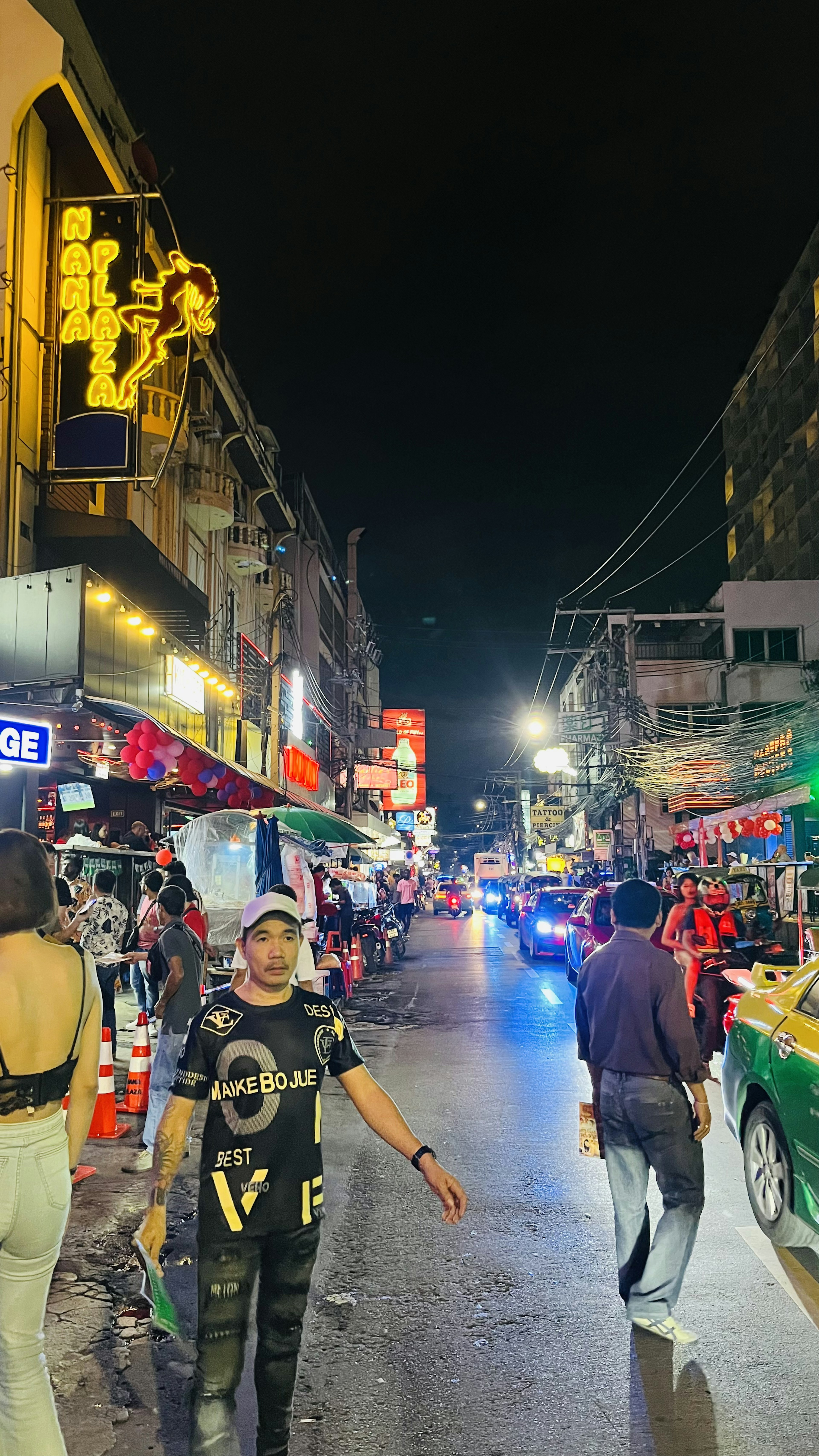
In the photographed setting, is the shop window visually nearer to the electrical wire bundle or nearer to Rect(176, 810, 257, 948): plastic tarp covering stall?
the electrical wire bundle

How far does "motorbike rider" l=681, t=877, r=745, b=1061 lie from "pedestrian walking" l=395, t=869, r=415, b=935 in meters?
18.1

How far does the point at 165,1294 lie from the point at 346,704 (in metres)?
43.1

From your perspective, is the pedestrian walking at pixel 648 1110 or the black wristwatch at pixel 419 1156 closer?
the black wristwatch at pixel 419 1156

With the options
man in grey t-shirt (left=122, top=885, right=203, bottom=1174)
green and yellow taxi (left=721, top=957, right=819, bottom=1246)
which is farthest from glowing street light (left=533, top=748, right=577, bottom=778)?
green and yellow taxi (left=721, top=957, right=819, bottom=1246)

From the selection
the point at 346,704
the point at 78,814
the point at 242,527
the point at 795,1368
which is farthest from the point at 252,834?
the point at 346,704

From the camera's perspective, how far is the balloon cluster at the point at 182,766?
14.4 meters

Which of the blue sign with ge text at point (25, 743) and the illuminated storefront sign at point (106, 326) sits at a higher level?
the illuminated storefront sign at point (106, 326)

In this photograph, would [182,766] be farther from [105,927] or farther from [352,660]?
[352,660]

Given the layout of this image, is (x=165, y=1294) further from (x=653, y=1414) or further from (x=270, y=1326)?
(x=653, y=1414)

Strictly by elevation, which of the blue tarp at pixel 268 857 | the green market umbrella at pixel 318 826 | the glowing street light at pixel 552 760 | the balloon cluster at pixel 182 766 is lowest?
the blue tarp at pixel 268 857

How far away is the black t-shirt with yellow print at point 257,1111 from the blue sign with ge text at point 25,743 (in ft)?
24.2

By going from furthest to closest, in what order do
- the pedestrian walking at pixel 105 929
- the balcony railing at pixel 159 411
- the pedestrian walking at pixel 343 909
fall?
1. the pedestrian walking at pixel 343 909
2. the balcony railing at pixel 159 411
3. the pedestrian walking at pixel 105 929

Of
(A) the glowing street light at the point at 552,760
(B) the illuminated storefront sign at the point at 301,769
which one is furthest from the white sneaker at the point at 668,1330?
(A) the glowing street light at the point at 552,760

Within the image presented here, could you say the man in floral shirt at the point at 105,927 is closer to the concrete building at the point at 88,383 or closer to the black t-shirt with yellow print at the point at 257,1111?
the concrete building at the point at 88,383
